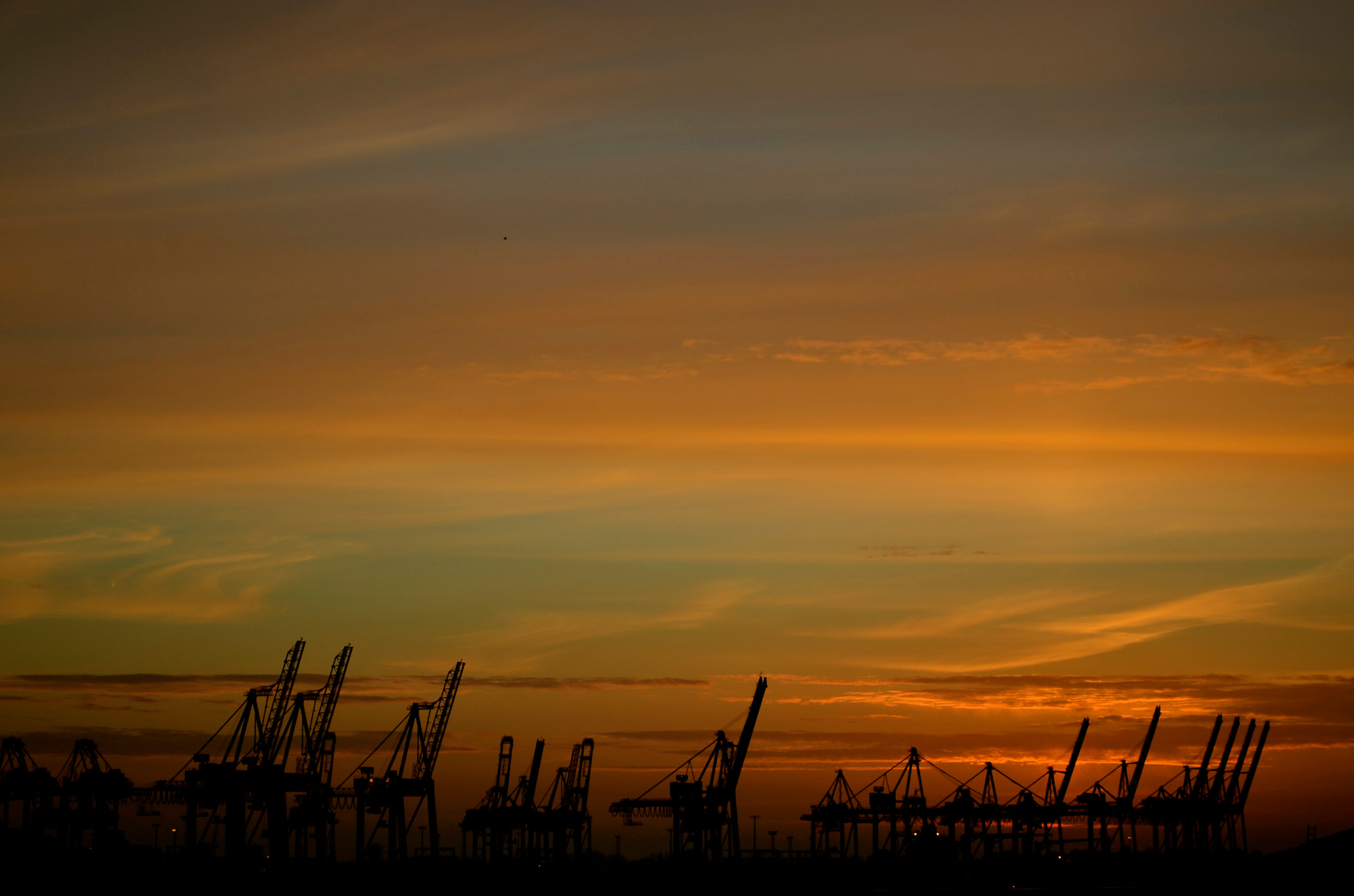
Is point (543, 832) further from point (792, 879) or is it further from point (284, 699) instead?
point (284, 699)

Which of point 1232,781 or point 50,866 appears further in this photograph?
point 1232,781

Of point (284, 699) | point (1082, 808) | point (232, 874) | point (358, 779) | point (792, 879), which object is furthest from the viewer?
point (1082, 808)

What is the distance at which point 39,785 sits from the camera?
138 meters

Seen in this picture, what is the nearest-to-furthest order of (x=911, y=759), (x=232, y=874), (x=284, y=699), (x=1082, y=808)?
(x=232, y=874), (x=284, y=699), (x=1082, y=808), (x=911, y=759)

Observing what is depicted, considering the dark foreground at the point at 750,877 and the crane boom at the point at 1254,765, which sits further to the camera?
the crane boom at the point at 1254,765

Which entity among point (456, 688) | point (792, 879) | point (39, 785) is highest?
point (456, 688)

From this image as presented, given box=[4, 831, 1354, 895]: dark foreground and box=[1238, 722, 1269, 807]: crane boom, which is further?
box=[1238, 722, 1269, 807]: crane boom

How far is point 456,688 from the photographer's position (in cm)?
14388

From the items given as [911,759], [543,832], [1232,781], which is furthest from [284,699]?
[1232,781]

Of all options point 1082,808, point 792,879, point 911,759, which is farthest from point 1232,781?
point 792,879

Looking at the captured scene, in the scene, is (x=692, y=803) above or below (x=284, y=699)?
below

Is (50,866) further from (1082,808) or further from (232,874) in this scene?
(1082,808)

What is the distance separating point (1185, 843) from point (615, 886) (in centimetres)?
7983

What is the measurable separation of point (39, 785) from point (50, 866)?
29.7 metres
